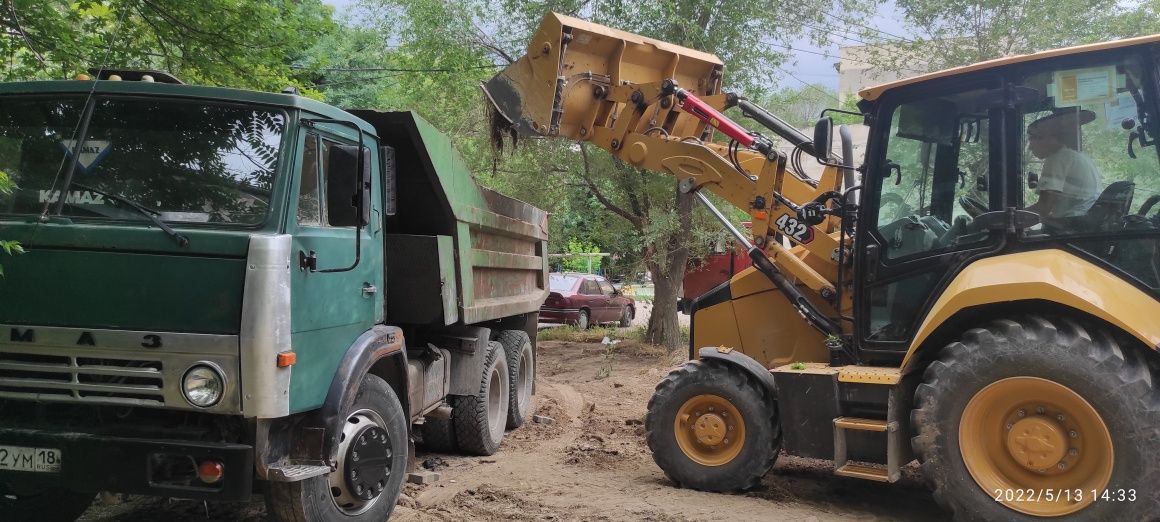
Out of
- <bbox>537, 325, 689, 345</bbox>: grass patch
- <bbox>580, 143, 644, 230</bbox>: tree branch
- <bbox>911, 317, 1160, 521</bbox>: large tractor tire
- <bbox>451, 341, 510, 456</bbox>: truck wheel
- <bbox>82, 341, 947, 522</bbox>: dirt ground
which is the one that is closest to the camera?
<bbox>911, 317, 1160, 521</bbox>: large tractor tire

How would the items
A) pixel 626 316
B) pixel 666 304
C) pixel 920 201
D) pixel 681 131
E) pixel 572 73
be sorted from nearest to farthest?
pixel 920 201, pixel 572 73, pixel 681 131, pixel 666 304, pixel 626 316

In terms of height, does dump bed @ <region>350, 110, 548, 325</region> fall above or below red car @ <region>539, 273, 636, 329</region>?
above

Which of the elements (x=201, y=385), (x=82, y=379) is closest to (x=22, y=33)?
(x=82, y=379)

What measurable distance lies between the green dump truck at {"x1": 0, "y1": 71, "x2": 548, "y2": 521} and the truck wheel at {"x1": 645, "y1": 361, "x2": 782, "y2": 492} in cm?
191

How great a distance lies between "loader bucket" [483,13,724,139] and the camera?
6.27 m

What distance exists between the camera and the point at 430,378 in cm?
588

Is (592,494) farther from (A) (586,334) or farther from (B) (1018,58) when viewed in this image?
(A) (586,334)

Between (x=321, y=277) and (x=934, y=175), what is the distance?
3671mm

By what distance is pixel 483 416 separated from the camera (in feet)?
22.6

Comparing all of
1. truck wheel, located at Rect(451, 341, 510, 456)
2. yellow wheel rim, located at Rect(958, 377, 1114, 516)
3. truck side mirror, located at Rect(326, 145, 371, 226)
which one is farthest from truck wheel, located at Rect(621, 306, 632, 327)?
truck side mirror, located at Rect(326, 145, 371, 226)

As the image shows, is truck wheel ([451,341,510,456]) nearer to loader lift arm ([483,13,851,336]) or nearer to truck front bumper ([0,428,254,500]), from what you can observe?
loader lift arm ([483,13,851,336])

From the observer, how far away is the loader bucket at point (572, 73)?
6266 mm

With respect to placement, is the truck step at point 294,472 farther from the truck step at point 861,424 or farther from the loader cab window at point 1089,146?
the loader cab window at point 1089,146
